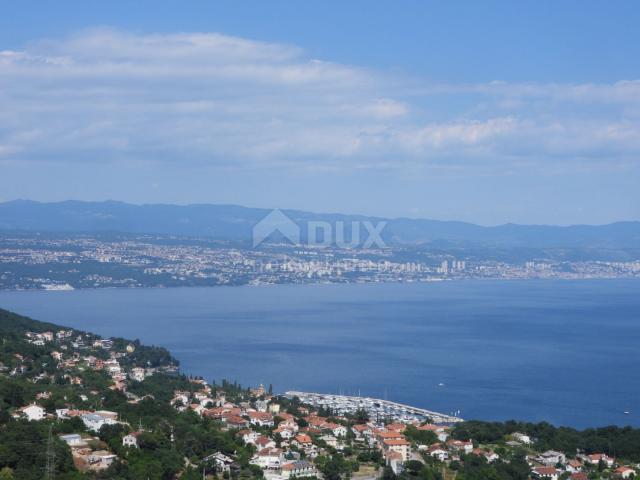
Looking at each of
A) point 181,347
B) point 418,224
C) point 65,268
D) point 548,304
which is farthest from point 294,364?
point 418,224

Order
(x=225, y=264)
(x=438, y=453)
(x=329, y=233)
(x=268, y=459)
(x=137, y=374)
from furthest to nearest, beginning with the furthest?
1. (x=329, y=233)
2. (x=225, y=264)
3. (x=137, y=374)
4. (x=438, y=453)
5. (x=268, y=459)

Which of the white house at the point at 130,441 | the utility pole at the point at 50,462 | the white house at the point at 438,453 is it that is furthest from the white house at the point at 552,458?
the utility pole at the point at 50,462

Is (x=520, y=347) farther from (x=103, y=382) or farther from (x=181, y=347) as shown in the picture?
(x=103, y=382)

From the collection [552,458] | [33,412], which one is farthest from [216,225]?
[552,458]

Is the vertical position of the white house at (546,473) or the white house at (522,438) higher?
the white house at (546,473)

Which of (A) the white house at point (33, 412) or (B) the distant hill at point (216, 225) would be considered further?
(B) the distant hill at point (216, 225)

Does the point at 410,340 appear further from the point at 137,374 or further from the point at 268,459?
the point at 268,459

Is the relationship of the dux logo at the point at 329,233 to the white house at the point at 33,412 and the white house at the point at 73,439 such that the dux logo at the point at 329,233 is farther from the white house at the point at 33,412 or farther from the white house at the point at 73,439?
the white house at the point at 73,439
